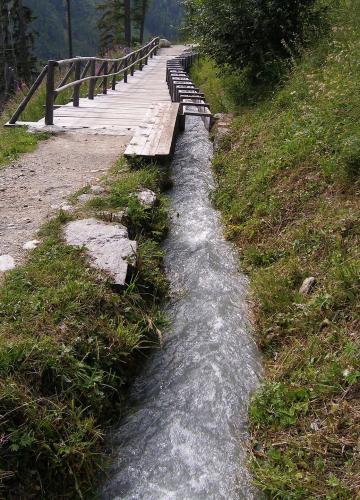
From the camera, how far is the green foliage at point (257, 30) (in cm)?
859

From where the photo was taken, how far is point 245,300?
456 cm

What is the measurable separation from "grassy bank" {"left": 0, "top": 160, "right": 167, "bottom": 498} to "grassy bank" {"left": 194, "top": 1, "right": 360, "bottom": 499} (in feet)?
3.49

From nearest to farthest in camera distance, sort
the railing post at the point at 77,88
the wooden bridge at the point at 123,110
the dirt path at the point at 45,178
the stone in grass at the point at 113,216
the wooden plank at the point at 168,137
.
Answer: the dirt path at the point at 45,178
the stone in grass at the point at 113,216
the wooden plank at the point at 168,137
the wooden bridge at the point at 123,110
the railing post at the point at 77,88

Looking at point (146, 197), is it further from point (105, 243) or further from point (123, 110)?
point (123, 110)

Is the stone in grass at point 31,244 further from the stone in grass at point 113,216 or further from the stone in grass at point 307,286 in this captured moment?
the stone in grass at point 307,286

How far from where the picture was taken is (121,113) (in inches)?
437

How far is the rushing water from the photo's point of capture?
9.45ft

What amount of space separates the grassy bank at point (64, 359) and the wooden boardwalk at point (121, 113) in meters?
3.43

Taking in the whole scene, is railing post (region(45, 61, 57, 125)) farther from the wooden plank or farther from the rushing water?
the rushing water

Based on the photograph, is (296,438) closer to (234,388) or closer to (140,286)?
(234,388)

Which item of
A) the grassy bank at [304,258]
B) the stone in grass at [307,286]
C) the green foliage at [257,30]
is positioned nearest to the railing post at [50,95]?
the green foliage at [257,30]

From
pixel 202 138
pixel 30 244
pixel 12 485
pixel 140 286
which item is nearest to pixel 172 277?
pixel 140 286

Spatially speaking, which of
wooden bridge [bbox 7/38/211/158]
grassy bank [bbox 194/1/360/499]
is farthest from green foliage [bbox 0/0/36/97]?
grassy bank [bbox 194/1/360/499]

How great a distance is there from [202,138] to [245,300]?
5442mm
